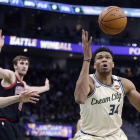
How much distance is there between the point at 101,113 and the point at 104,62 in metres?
0.69

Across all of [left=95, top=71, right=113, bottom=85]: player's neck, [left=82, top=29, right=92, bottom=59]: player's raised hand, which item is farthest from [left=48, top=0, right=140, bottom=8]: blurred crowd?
[left=82, top=29, right=92, bottom=59]: player's raised hand

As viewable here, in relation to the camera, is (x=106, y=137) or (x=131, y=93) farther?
(x=131, y=93)

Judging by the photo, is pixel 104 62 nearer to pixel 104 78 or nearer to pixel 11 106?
pixel 104 78

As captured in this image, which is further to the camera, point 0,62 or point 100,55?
point 0,62

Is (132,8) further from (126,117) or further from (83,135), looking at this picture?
(83,135)

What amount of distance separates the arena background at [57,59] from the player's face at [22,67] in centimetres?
1140

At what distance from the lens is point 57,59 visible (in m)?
27.3

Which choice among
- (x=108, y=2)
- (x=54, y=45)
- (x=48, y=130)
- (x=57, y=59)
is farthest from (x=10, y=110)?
(x=108, y=2)

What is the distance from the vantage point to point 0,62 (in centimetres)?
2405

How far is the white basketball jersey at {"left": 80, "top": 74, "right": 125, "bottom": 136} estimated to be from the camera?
463 cm

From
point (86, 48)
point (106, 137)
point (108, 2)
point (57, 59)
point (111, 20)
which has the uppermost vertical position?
point (108, 2)

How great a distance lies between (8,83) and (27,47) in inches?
687

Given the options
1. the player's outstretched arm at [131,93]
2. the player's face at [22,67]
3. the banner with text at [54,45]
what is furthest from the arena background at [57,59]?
the player's outstretched arm at [131,93]

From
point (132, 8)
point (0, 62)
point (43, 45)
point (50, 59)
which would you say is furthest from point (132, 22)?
point (0, 62)
